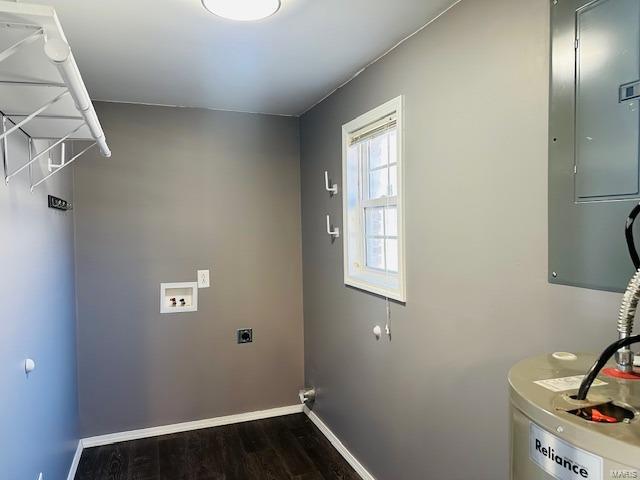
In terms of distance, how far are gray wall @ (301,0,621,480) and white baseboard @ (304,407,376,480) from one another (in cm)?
14

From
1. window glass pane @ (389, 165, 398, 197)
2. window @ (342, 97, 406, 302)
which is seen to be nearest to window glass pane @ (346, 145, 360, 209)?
window @ (342, 97, 406, 302)

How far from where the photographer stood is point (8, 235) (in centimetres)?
156

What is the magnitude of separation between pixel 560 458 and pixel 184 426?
293cm

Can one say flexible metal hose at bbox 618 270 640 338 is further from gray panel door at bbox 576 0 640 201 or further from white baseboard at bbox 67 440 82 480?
white baseboard at bbox 67 440 82 480

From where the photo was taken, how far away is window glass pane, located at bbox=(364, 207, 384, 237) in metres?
2.39

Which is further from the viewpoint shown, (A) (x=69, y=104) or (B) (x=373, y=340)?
(B) (x=373, y=340)

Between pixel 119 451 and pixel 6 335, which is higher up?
pixel 6 335

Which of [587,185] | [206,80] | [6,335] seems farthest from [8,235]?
[587,185]

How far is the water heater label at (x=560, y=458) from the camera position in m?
0.66

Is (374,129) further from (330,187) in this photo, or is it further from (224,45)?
(224,45)

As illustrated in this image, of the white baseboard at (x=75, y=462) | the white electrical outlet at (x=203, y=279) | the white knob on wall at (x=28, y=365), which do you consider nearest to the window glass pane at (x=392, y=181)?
the white electrical outlet at (x=203, y=279)

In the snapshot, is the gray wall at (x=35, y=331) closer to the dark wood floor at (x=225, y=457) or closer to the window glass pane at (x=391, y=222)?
the dark wood floor at (x=225, y=457)

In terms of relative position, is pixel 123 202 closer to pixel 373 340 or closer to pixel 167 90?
pixel 167 90

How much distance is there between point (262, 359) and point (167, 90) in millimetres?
2035
